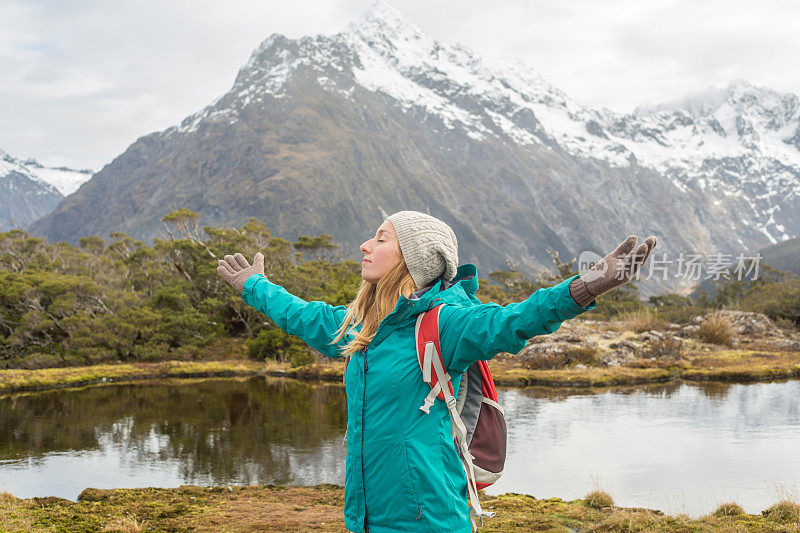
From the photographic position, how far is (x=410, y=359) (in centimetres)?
238

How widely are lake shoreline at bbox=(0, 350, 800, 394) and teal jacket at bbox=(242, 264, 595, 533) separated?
16.8 meters

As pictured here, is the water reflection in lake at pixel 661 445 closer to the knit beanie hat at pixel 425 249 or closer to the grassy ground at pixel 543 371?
the grassy ground at pixel 543 371

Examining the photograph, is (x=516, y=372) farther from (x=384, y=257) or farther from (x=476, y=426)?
(x=384, y=257)

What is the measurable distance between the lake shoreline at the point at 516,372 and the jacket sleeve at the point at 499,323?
16926 millimetres

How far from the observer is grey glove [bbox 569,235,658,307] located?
196 centimetres

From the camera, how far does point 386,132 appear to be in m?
176

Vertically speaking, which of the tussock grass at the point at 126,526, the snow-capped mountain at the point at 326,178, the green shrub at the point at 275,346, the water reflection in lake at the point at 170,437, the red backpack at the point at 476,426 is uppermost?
the snow-capped mountain at the point at 326,178

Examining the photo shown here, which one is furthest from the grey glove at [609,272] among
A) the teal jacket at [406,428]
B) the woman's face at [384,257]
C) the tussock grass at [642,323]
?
the tussock grass at [642,323]

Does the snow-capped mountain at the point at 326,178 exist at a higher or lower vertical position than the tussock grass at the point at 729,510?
higher

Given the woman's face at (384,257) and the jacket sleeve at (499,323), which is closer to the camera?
the jacket sleeve at (499,323)

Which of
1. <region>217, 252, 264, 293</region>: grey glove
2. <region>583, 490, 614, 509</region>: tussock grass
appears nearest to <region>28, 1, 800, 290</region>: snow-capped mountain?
<region>583, 490, 614, 509</region>: tussock grass

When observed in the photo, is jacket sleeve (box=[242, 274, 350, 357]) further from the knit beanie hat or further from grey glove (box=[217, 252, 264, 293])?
the knit beanie hat

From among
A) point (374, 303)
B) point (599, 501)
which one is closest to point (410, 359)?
point (374, 303)

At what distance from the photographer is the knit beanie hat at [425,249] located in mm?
2541
